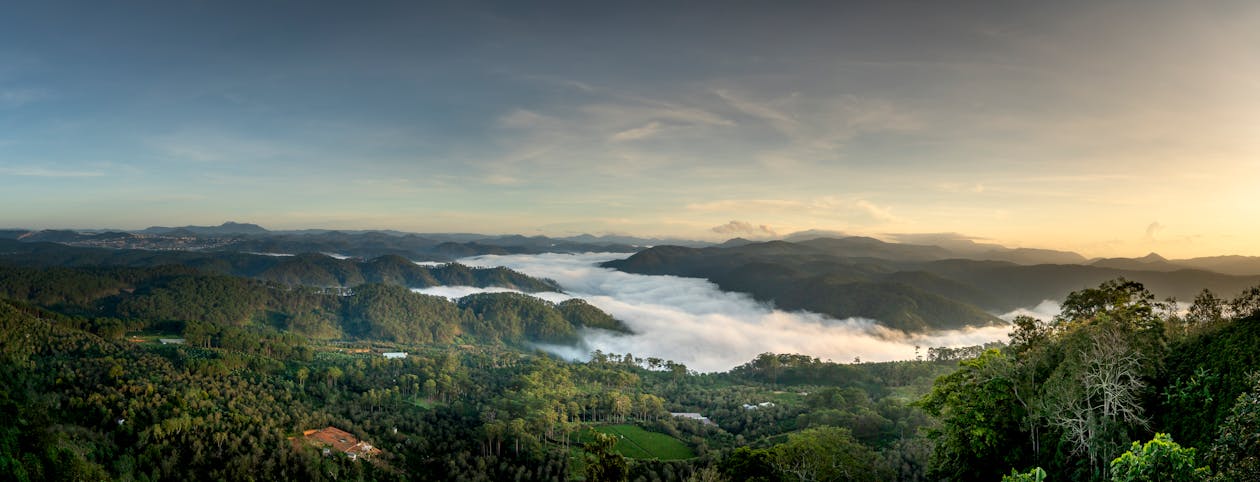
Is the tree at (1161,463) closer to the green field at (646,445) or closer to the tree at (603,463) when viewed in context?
the tree at (603,463)

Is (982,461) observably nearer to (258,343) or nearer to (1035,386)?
(1035,386)

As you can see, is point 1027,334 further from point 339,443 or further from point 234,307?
point 234,307

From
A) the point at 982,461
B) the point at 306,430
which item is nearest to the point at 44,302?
the point at 306,430

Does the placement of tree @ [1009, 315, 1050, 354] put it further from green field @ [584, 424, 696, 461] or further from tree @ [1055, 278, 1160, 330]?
green field @ [584, 424, 696, 461]

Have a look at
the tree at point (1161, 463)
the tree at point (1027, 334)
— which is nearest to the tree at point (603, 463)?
the tree at point (1161, 463)

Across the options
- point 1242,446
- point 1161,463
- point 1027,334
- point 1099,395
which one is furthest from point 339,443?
point 1242,446
